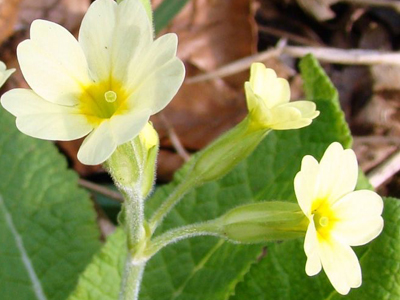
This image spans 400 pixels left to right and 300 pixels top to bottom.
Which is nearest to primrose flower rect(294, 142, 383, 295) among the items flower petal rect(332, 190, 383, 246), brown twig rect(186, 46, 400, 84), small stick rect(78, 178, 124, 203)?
flower petal rect(332, 190, 383, 246)

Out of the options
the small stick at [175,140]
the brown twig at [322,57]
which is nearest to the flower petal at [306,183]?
the small stick at [175,140]

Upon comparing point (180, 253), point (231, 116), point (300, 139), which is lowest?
point (231, 116)

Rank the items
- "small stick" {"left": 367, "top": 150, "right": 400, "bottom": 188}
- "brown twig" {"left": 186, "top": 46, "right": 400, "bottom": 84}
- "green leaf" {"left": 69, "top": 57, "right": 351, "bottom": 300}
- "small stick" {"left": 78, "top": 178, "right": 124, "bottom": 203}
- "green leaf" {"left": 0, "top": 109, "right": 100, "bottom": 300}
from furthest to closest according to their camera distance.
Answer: "brown twig" {"left": 186, "top": 46, "right": 400, "bottom": 84} → "small stick" {"left": 78, "top": 178, "right": 124, "bottom": 203} → "small stick" {"left": 367, "top": 150, "right": 400, "bottom": 188} → "green leaf" {"left": 0, "top": 109, "right": 100, "bottom": 300} → "green leaf" {"left": 69, "top": 57, "right": 351, "bottom": 300}

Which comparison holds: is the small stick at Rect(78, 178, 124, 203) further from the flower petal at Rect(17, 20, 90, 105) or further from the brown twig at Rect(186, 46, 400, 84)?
the flower petal at Rect(17, 20, 90, 105)

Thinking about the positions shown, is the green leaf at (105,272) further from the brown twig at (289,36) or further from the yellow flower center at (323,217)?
the brown twig at (289,36)

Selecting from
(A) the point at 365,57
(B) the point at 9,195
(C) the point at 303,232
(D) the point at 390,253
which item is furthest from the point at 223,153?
(A) the point at 365,57

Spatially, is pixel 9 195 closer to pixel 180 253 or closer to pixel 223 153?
pixel 180 253
